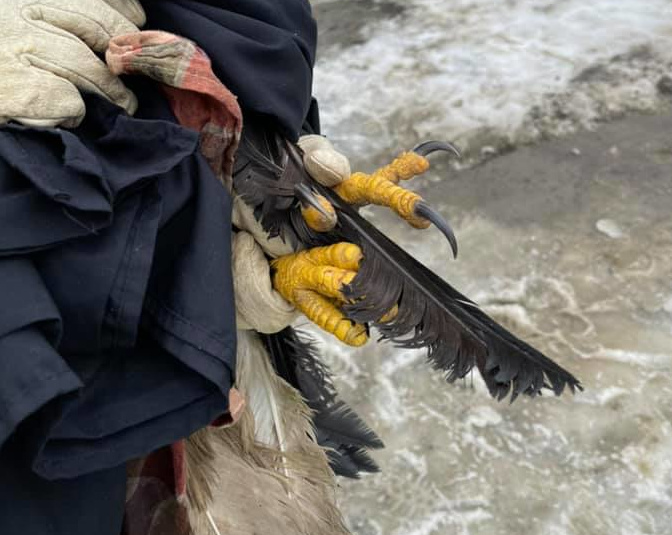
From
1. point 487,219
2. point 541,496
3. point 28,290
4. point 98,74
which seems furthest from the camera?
point 487,219

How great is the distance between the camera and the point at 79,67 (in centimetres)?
63

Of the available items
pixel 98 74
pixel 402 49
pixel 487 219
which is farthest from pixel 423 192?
pixel 98 74

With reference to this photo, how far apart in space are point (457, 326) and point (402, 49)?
229cm

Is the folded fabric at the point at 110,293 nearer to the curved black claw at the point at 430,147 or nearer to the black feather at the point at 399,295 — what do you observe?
the black feather at the point at 399,295

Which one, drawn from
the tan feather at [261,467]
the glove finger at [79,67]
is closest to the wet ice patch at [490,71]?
the tan feather at [261,467]

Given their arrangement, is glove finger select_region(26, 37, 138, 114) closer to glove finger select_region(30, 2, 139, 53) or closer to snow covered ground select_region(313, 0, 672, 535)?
glove finger select_region(30, 2, 139, 53)

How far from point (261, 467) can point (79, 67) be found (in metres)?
0.49

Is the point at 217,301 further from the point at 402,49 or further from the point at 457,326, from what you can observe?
the point at 402,49

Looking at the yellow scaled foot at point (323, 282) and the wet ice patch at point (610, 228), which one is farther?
the wet ice patch at point (610, 228)

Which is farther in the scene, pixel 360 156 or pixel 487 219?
pixel 360 156

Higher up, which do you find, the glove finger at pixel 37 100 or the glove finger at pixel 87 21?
the glove finger at pixel 87 21

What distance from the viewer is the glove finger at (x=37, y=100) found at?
1.93 feet

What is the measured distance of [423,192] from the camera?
225 centimetres

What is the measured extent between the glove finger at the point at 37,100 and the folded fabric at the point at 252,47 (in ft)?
0.42
